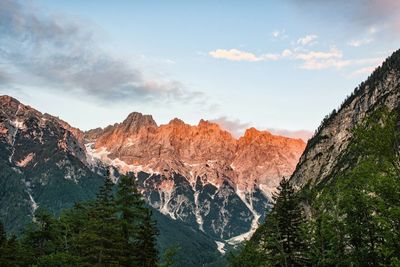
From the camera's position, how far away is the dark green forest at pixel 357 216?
3759cm

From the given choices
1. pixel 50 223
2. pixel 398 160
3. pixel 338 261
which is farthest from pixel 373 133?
pixel 50 223

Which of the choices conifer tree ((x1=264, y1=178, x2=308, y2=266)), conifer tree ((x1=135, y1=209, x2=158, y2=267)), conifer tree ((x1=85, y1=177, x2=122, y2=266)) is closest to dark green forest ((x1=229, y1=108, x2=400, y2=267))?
conifer tree ((x1=264, y1=178, x2=308, y2=266))

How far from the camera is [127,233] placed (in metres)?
58.5

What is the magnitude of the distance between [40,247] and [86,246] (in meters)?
29.8

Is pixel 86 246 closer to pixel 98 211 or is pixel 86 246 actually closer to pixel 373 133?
pixel 98 211

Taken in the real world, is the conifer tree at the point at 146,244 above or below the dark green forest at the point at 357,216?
below

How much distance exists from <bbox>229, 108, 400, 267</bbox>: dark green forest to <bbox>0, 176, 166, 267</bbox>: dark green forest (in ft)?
61.1

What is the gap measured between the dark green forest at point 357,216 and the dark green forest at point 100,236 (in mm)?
18611

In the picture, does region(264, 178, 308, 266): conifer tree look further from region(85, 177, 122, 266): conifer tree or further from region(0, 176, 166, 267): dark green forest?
region(85, 177, 122, 266): conifer tree

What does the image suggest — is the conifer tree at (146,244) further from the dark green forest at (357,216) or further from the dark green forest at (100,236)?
the dark green forest at (357,216)

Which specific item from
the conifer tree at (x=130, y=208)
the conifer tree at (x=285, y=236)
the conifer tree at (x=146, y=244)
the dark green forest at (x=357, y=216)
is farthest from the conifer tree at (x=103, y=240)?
the conifer tree at (x=285, y=236)

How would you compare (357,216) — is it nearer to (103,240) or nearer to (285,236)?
(285,236)

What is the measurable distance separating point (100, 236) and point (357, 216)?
28.8 metres

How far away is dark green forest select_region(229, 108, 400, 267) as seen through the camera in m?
37.6
